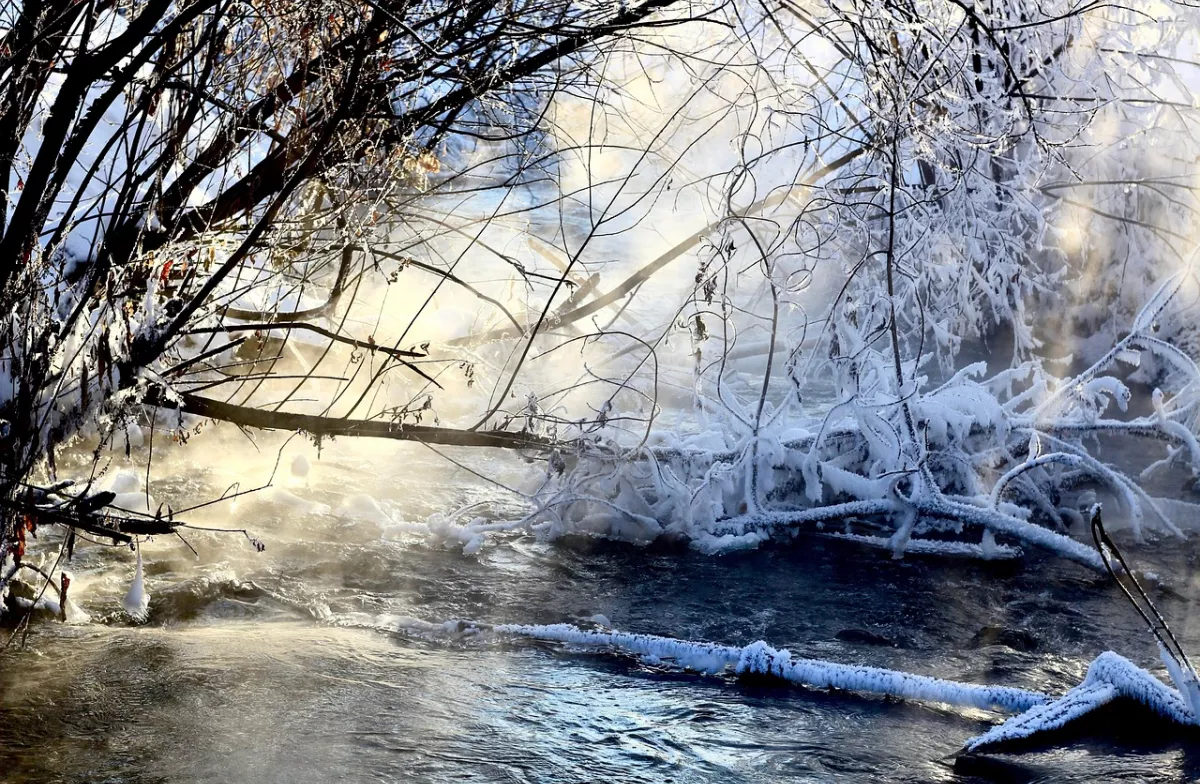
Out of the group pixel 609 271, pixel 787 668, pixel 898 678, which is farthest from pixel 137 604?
pixel 609 271

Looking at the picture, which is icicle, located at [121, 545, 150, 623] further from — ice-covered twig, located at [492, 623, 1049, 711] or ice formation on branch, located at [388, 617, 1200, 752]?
ice-covered twig, located at [492, 623, 1049, 711]

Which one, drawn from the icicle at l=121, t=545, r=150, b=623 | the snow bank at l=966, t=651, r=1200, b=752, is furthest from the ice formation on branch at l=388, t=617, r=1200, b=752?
the icicle at l=121, t=545, r=150, b=623

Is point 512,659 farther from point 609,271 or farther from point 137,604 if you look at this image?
point 609,271

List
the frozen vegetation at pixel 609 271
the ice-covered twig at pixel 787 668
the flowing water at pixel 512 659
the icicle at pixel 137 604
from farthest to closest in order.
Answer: the icicle at pixel 137 604, the ice-covered twig at pixel 787 668, the frozen vegetation at pixel 609 271, the flowing water at pixel 512 659

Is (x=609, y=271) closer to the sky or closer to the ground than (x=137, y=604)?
closer to the sky

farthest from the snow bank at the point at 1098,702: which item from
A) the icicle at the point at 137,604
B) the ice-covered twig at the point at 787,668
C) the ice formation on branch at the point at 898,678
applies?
the icicle at the point at 137,604

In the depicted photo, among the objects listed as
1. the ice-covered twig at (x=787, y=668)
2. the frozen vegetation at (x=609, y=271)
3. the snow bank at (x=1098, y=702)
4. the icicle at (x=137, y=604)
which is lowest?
the icicle at (x=137, y=604)

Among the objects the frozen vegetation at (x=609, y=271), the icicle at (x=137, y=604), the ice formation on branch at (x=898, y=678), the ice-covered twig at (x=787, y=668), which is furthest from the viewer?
the icicle at (x=137, y=604)

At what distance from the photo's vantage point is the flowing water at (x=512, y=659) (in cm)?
388

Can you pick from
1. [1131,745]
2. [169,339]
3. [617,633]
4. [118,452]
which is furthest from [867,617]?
[118,452]

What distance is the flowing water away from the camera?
388 cm

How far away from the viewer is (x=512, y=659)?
5.04m

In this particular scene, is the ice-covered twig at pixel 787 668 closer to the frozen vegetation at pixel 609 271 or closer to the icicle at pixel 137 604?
the frozen vegetation at pixel 609 271

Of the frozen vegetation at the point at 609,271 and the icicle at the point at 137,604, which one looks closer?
the frozen vegetation at the point at 609,271
